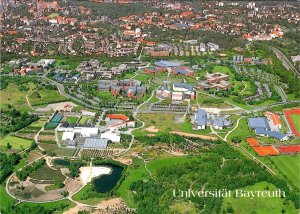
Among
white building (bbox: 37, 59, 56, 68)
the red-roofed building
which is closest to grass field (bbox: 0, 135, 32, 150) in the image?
white building (bbox: 37, 59, 56, 68)

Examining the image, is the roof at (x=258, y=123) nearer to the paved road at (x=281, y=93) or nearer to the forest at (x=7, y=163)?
the paved road at (x=281, y=93)

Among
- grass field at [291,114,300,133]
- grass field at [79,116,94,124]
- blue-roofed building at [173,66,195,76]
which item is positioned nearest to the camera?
grass field at [291,114,300,133]

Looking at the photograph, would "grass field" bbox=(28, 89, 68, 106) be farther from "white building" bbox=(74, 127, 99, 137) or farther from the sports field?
the sports field

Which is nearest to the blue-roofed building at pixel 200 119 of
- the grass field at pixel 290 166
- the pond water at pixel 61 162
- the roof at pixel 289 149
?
the roof at pixel 289 149

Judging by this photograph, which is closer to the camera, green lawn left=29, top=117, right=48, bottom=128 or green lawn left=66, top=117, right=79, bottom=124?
green lawn left=29, top=117, right=48, bottom=128

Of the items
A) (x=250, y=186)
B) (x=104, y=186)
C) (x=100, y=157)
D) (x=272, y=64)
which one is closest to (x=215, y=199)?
(x=250, y=186)

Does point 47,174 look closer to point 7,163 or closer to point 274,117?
point 7,163

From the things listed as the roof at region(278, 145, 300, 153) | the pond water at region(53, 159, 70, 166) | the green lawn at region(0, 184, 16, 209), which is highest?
the roof at region(278, 145, 300, 153)
